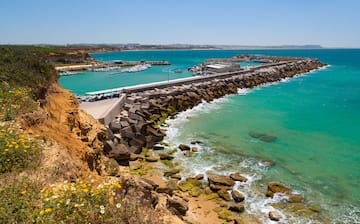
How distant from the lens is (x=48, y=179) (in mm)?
4629

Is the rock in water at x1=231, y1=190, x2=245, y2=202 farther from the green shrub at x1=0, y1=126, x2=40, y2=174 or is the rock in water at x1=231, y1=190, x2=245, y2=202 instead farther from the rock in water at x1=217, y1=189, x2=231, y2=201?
the green shrub at x1=0, y1=126, x2=40, y2=174

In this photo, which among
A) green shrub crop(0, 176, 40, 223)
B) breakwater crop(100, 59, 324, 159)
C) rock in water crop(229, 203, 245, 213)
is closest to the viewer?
green shrub crop(0, 176, 40, 223)

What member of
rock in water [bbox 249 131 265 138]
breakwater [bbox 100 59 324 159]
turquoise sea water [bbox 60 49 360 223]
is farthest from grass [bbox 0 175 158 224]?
rock in water [bbox 249 131 265 138]

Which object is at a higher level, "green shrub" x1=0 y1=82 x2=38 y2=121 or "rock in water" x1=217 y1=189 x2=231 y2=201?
"green shrub" x1=0 y1=82 x2=38 y2=121

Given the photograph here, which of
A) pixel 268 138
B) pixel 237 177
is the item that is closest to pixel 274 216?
pixel 237 177

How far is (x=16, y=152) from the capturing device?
16.1 feet

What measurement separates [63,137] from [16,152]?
2662mm

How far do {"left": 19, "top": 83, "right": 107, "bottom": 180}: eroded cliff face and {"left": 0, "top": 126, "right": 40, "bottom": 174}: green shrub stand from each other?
22cm

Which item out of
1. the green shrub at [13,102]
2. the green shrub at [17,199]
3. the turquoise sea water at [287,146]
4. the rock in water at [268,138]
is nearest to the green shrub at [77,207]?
the green shrub at [17,199]

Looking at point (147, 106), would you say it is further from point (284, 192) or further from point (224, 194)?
point (284, 192)

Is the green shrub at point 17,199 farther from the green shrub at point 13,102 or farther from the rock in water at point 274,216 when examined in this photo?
the rock in water at point 274,216

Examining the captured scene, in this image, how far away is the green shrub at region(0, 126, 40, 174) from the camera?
468 centimetres

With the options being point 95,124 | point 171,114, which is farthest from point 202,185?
point 171,114

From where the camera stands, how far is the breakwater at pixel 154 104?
1359 centimetres
